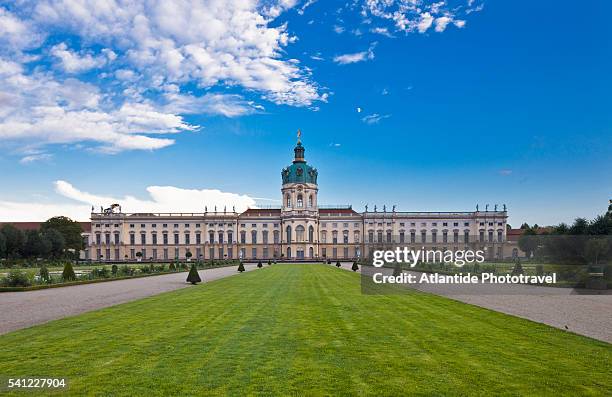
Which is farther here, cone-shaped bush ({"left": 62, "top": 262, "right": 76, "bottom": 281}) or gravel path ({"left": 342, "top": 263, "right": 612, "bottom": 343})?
cone-shaped bush ({"left": 62, "top": 262, "right": 76, "bottom": 281})

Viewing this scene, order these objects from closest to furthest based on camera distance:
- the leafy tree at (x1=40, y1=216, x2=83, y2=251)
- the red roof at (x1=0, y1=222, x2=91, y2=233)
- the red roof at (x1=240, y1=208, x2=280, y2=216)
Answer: the leafy tree at (x1=40, y1=216, x2=83, y2=251) → the red roof at (x1=240, y1=208, x2=280, y2=216) → the red roof at (x1=0, y1=222, x2=91, y2=233)

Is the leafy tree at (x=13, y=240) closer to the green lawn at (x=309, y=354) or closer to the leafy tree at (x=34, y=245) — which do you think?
the leafy tree at (x=34, y=245)

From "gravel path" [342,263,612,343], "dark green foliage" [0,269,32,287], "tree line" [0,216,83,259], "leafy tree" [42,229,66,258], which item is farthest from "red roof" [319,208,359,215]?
"dark green foliage" [0,269,32,287]

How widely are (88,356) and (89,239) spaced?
102328 mm

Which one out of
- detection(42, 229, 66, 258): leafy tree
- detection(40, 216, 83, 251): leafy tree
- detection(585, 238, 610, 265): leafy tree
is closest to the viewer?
detection(585, 238, 610, 265): leafy tree

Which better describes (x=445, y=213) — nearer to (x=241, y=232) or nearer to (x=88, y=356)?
(x=241, y=232)

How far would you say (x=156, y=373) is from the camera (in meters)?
7.43

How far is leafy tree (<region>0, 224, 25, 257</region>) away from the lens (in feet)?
215

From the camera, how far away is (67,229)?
272 feet

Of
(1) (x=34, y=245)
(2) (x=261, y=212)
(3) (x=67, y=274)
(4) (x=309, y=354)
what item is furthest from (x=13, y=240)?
(4) (x=309, y=354)

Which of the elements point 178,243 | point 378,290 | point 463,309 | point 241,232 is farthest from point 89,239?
point 463,309

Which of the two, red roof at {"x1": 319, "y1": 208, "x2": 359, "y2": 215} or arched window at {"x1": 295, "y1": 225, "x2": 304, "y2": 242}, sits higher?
red roof at {"x1": 319, "y1": 208, "x2": 359, "y2": 215}

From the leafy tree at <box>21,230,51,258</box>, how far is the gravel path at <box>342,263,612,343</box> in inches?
2399

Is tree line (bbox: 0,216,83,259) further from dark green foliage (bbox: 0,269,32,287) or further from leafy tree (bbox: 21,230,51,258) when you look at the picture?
dark green foliage (bbox: 0,269,32,287)
